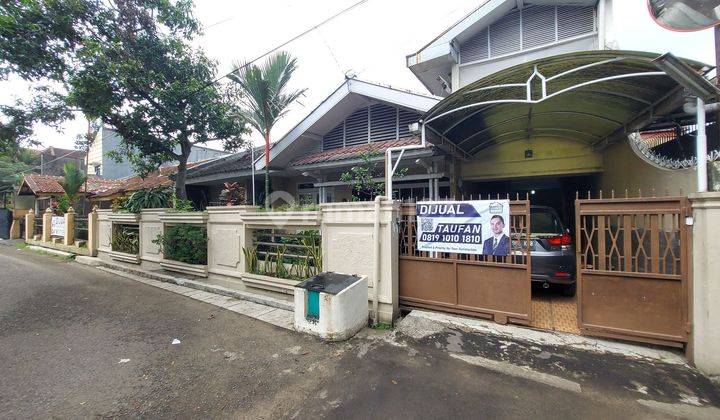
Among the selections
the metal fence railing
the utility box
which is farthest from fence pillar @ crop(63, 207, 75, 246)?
the utility box

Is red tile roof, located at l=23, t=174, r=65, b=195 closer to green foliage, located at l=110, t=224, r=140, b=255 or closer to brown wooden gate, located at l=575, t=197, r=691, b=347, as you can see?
green foliage, located at l=110, t=224, r=140, b=255

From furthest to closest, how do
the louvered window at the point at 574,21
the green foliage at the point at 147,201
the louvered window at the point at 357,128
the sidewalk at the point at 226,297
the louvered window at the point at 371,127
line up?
the green foliage at the point at 147,201 → the louvered window at the point at 357,128 → the louvered window at the point at 371,127 → the louvered window at the point at 574,21 → the sidewalk at the point at 226,297

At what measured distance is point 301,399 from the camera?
289cm

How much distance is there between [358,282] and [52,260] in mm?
12596

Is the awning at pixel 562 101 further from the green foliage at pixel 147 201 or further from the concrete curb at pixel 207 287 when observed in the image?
the green foliage at pixel 147 201

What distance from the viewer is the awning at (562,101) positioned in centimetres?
380

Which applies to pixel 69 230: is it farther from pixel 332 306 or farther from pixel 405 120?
pixel 332 306

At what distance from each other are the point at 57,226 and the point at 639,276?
17956 mm

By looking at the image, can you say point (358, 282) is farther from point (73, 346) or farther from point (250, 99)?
point (250, 99)

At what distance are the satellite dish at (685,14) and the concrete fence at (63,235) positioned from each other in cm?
1443

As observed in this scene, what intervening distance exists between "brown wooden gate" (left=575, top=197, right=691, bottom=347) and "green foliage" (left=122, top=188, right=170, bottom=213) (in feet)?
33.8

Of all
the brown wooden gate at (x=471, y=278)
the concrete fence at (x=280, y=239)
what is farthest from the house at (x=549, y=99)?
the concrete fence at (x=280, y=239)

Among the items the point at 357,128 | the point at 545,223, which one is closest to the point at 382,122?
the point at 357,128

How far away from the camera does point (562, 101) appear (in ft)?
17.5
